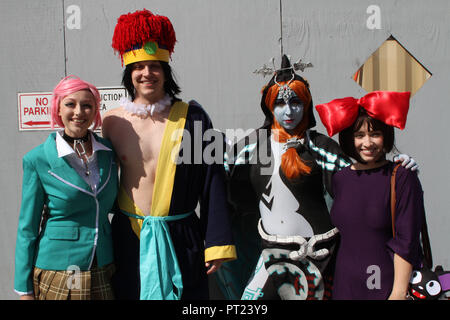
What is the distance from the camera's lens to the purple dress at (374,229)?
5.87ft

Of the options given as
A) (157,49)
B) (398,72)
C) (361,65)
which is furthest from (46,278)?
(398,72)

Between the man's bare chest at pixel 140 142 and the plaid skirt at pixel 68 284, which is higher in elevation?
the man's bare chest at pixel 140 142

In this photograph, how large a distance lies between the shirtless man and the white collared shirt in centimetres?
15

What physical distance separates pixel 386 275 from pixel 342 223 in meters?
0.30

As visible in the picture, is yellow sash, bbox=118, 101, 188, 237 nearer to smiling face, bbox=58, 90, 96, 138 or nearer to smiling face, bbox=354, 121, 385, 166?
smiling face, bbox=58, 90, 96, 138

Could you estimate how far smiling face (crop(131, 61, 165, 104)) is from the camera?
2047 mm

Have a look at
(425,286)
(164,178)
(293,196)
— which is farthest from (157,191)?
(425,286)

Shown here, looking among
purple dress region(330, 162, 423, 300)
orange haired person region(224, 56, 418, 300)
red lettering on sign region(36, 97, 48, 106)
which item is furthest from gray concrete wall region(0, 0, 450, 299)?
purple dress region(330, 162, 423, 300)

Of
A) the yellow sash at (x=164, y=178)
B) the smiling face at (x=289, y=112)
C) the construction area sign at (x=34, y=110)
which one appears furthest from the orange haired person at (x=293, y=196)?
the construction area sign at (x=34, y=110)

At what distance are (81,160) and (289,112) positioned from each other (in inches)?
42.6

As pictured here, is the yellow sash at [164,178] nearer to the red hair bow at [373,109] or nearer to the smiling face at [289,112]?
the smiling face at [289,112]

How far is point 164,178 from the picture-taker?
2.03 metres

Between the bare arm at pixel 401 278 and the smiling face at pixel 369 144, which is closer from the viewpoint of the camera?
the bare arm at pixel 401 278

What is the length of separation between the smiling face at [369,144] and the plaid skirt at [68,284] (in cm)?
142
